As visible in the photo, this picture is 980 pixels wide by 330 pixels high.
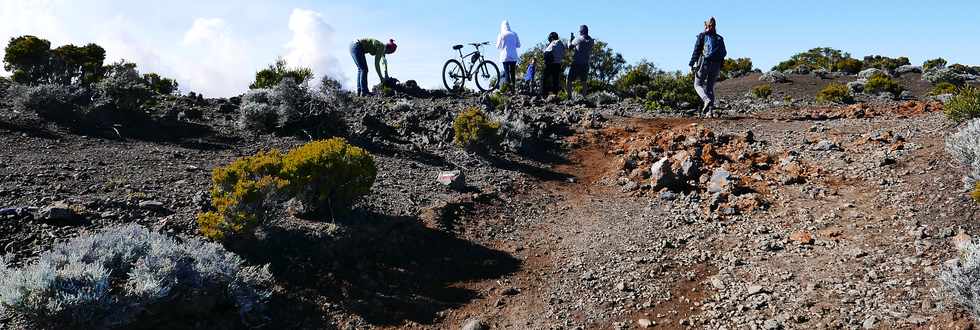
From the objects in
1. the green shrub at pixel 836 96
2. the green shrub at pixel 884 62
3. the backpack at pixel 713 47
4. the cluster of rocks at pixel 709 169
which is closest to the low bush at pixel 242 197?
the cluster of rocks at pixel 709 169

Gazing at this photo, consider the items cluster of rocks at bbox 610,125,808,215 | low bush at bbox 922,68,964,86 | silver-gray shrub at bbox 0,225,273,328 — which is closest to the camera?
silver-gray shrub at bbox 0,225,273,328

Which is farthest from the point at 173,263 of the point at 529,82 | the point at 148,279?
the point at 529,82

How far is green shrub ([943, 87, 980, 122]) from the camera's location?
8257 mm

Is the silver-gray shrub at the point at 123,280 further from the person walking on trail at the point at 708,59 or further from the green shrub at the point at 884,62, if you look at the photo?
the green shrub at the point at 884,62

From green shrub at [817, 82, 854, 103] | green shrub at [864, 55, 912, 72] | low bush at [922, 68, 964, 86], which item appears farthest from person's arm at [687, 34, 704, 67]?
green shrub at [864, 55, 912, 72]

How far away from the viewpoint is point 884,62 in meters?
27.3

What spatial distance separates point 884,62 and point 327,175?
28.3 m

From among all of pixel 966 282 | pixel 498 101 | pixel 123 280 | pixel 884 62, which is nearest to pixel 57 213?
pixel 123 280

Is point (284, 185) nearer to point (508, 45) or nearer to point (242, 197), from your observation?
point (242, 197)

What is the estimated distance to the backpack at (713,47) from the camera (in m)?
11.5

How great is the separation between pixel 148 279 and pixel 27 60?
1014 centimetres

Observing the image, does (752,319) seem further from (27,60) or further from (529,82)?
(27,60)

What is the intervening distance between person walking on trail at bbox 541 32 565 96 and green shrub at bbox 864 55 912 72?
16.5 m

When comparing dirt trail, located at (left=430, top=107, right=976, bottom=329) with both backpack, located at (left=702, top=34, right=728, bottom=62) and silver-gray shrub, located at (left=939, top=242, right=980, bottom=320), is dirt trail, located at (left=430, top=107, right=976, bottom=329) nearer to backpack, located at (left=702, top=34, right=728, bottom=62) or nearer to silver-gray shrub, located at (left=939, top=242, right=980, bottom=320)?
silver-gray shrub, located at (left=939, top=242, right=980, bottom=320)
